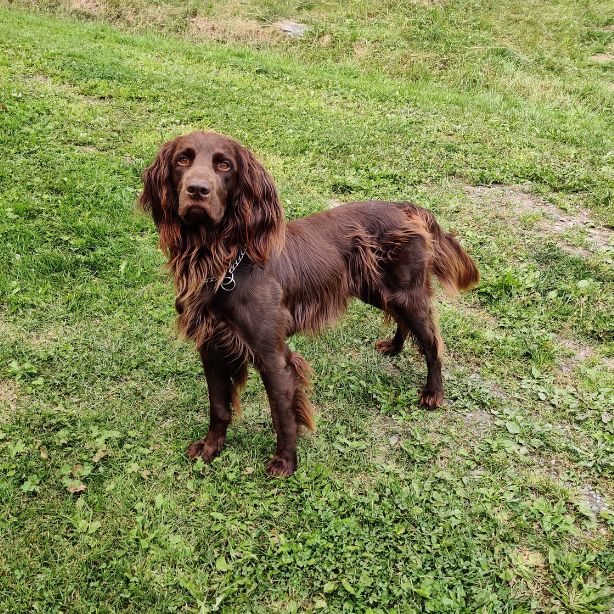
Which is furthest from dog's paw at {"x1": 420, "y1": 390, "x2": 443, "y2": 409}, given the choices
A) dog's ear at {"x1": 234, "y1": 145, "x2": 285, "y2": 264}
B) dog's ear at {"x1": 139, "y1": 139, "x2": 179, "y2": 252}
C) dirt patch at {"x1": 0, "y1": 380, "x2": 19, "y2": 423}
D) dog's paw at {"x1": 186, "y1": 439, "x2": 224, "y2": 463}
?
dirt patch at {"x1": 0, "y1": 380, "x2": 19, "y2": 423}

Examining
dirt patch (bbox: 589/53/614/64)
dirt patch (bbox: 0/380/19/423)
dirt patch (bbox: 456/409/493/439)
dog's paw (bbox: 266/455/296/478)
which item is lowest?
dirt patch (bbox: 0/380/19/423)

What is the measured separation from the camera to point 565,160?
705 cm

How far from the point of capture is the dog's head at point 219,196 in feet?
9.32

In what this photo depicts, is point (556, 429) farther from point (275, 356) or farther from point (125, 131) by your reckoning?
point (125, 131)

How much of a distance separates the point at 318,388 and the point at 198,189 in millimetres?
1801

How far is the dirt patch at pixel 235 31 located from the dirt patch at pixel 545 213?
21.5 ft

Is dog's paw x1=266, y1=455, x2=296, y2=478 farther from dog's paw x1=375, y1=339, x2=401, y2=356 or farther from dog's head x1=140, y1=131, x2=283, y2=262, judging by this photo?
dog's paw x1=375, y1=339, x2=401, y2=356

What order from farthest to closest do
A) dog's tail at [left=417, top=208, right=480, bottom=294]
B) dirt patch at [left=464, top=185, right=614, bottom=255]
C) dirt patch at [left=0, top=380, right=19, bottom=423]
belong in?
dirt patch at [left=464, top=185, right=614, bottom=255], dog's tail at [left=417, top=208, right=480, bottom=294], dirt patch at [left=0, top=380, right=19, bottom=423]

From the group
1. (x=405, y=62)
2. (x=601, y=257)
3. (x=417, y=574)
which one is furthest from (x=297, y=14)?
(x=417, y=574)

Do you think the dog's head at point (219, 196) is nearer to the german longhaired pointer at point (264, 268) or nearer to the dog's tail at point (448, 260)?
the german longhaired pointer at point (264, 268)

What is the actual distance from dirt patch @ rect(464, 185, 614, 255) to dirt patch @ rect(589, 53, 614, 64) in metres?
6.19

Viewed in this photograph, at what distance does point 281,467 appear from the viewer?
3332 mm

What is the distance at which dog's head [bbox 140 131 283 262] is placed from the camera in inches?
112

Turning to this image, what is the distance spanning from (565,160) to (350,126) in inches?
102
